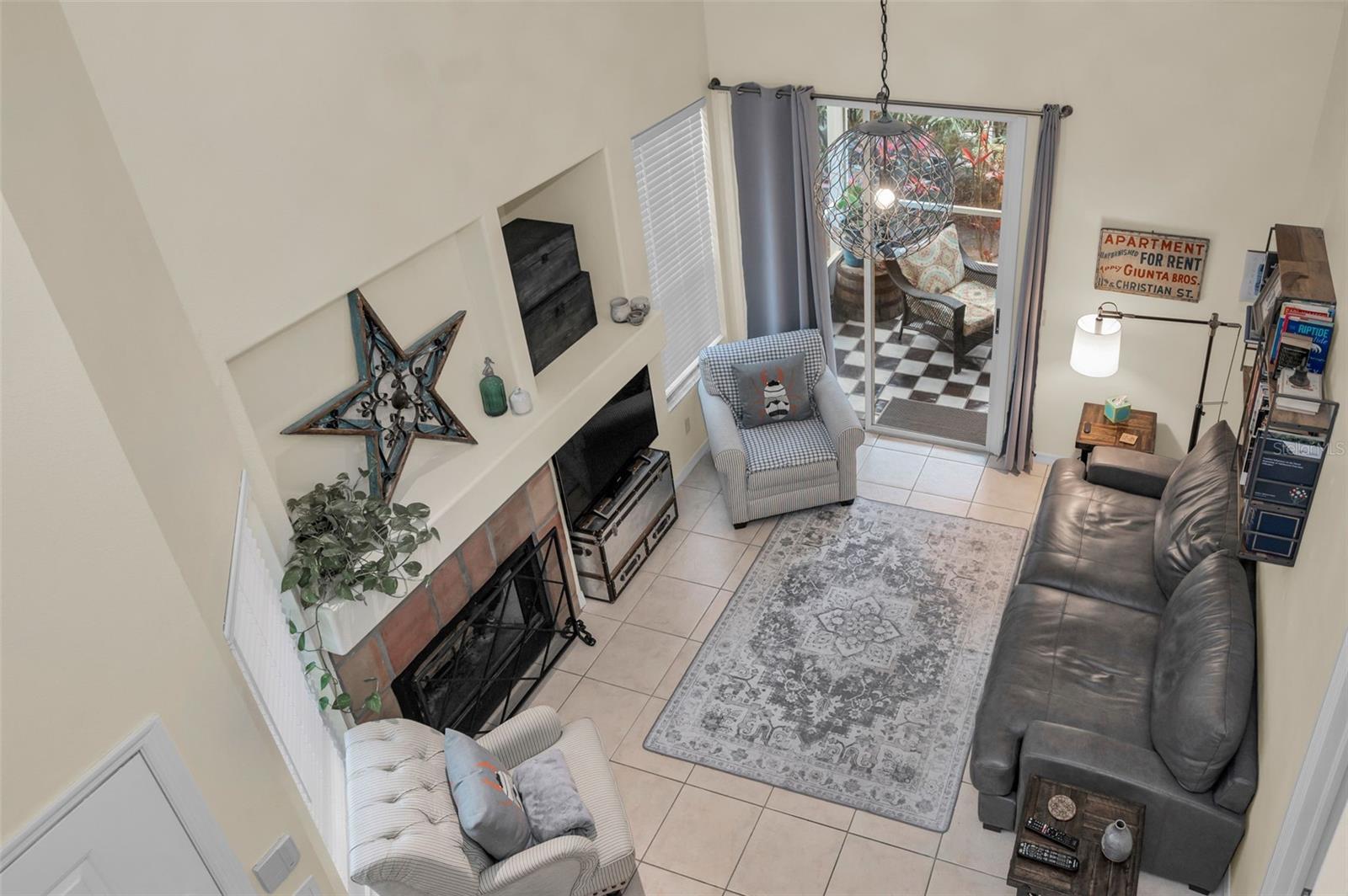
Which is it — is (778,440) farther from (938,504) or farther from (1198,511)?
(1198,511)

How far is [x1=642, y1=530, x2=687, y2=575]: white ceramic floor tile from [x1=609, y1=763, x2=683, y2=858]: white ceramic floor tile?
1.48 metres

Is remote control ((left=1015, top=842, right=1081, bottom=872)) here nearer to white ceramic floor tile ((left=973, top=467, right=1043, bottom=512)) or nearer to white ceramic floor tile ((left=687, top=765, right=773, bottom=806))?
white ceramic floor tile ((left=687, top=765, right=773, bottom=806))

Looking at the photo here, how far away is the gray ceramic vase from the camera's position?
12.1 feet

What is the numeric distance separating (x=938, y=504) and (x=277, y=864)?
4607 mm

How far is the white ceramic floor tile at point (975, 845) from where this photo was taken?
436cm

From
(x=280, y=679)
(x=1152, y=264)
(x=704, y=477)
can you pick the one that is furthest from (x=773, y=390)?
(x=280, y=679)

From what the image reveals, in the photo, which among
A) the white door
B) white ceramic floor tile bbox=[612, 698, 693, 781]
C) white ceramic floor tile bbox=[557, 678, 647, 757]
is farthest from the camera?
white ceramic floor tile bbox=[557, 678, 647, 757]

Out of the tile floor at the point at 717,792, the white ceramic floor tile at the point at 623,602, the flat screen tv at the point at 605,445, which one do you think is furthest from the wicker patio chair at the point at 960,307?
the white ceramic floor tile at the point at 623,602

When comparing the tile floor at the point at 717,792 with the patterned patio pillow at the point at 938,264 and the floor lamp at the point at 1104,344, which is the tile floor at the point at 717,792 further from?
the patterned patio pillow at the point at 938,264

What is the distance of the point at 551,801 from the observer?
4125mm

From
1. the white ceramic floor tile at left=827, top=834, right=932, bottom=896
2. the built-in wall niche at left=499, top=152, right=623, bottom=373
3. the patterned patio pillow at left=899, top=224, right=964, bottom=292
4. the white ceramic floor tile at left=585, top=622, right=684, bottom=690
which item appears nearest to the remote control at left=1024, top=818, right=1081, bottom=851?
the white ceramic floor tile at left=827, top=834, right=932, bottom=896

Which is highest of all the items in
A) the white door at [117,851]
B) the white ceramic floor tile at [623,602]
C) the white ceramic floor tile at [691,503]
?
the white door at [117,851]

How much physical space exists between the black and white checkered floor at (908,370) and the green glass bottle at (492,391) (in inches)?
119

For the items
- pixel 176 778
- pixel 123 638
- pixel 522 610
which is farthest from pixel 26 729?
pixel 522 610
